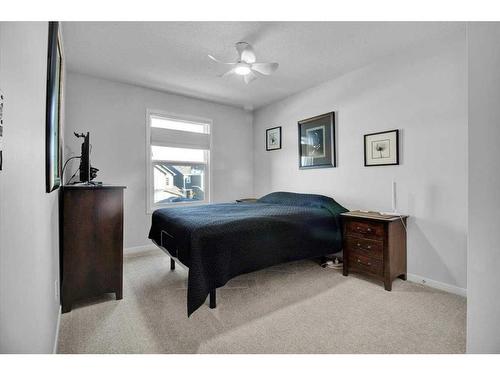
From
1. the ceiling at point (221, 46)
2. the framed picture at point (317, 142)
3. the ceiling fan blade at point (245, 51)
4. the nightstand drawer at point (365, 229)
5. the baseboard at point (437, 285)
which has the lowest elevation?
the baseboard at point (437, 285)

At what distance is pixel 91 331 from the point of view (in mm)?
1801

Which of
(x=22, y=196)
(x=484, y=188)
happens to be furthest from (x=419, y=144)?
(x=22, y=196)

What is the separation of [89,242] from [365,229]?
268 cm

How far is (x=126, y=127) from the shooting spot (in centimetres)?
372

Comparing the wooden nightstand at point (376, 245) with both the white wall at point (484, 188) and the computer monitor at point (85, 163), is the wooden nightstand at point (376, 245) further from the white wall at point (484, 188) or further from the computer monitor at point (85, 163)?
the computer monitor at point (85, 163)

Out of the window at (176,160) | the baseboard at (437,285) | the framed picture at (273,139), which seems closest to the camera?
the baseboard at (437,285)

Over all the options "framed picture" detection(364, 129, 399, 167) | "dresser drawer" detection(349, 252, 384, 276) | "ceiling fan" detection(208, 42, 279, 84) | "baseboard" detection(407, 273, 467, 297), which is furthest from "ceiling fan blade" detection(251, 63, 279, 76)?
"baseboard" detection(407, 273, 467, 297)

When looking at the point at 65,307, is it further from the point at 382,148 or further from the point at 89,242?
the point at 382,148

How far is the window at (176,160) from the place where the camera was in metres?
3.99

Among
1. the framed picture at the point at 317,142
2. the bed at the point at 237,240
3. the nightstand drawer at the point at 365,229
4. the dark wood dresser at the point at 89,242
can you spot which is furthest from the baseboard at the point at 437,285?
the dark wood dresser at the point at 89,242

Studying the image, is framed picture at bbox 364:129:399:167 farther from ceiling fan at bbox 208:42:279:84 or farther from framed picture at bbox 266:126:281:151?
framed picture at bbox 266:126:281:151

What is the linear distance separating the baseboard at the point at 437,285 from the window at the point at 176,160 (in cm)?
322

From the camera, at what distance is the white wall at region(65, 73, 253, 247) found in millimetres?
3383
